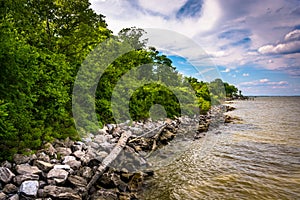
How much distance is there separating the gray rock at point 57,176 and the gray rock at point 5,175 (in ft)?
3.19

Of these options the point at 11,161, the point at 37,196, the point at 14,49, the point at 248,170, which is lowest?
the point at 248,170

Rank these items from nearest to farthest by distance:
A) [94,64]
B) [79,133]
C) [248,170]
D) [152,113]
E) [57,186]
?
[57,186] → [248,170] → [79,133] → [94,64] → [152,113]

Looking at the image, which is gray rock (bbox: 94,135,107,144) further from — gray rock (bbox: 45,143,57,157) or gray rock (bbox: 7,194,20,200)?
gray rock (bbox: 7,194,20,200)

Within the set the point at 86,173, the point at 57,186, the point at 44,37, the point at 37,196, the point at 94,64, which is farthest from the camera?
the point at 94,64

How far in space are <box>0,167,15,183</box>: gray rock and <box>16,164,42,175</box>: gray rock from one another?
0.23m

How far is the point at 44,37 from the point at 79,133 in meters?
5.75

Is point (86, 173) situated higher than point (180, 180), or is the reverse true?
point (86, 173)

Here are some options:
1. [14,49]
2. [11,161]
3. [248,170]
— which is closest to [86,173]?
[11,161]

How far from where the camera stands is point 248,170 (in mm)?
9750

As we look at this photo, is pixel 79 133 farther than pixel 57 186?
Yes

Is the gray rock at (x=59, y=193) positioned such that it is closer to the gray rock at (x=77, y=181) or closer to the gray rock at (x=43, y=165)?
the gray rock at (x=77, y=181)

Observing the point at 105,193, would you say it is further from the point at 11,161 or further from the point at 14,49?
the point at 14,49

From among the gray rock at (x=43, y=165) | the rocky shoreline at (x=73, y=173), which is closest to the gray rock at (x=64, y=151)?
the rocky shoreline at (x=73, y=173)

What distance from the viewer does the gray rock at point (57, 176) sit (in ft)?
20.7
